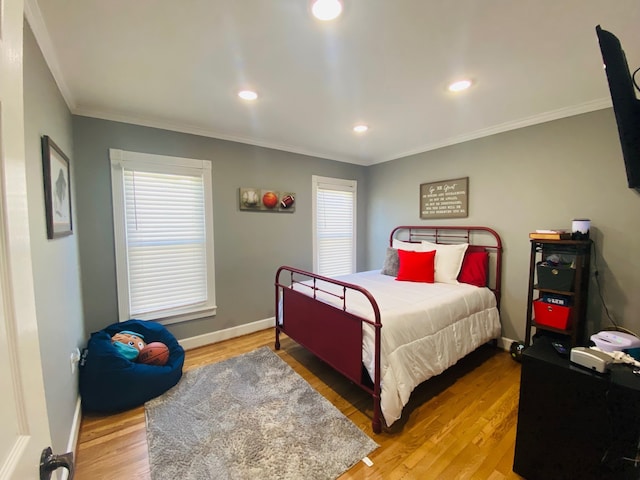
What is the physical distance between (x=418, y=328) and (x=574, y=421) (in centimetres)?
90

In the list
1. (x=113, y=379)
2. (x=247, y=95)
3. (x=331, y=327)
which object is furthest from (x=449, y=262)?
(x=113, y=379)

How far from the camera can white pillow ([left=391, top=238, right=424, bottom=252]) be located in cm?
342

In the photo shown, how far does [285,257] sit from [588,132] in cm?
332

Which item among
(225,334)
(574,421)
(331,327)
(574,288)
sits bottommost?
(225,334)

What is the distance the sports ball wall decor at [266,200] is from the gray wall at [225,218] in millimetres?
67

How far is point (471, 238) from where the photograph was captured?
323 cm

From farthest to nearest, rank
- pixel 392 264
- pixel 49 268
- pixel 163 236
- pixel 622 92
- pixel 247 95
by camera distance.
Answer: pixel 392 264, pixel 163 236, pixel 247 95, pixel 49 268, pixel 622 92

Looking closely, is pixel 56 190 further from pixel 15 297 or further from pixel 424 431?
pixel 424 431

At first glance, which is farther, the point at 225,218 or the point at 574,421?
the point at 225,218

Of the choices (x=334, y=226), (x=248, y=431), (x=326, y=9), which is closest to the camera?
(x=326, y=9)

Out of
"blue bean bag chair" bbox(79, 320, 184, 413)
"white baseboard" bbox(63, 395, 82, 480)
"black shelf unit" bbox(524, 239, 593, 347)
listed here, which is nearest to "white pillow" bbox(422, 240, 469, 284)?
"black shelf unit" bbox(524, 239, 593, 347)

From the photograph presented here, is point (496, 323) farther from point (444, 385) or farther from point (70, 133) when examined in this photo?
point (70, 133)

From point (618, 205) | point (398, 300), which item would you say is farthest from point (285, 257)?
point (618, 205)

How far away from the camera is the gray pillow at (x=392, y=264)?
3480mm
